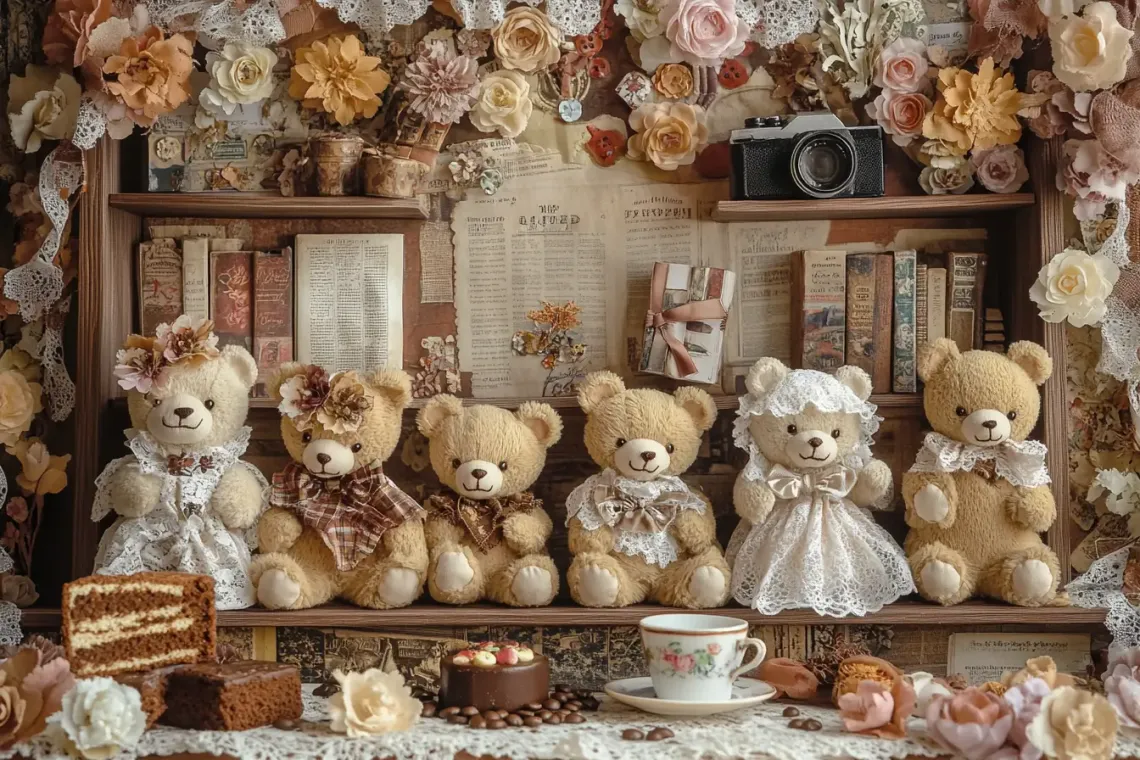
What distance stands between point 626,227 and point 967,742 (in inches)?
38.3

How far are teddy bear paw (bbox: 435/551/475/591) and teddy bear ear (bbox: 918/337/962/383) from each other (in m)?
0.75

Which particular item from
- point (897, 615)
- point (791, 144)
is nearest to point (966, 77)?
point (791, 144)

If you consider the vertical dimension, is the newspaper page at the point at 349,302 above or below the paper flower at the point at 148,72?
below

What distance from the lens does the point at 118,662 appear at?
5.04ft

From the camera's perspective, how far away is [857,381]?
187 cm

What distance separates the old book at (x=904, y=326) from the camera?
6.46ft

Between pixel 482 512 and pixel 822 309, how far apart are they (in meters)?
0.63

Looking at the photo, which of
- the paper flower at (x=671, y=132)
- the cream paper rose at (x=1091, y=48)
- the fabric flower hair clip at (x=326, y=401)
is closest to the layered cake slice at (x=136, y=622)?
the fabric flower hair clip at (x=326, y=401)

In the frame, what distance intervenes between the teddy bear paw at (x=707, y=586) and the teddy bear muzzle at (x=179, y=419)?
0.75m

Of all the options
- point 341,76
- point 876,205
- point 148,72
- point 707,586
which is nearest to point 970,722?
point 707,586

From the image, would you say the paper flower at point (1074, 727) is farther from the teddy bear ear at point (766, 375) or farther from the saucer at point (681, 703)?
the teddy bear ear at point (766, 375)

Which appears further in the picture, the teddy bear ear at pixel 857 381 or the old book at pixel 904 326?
the old book at pixel 904 326

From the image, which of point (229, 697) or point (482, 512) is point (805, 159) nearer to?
point (482, 512)

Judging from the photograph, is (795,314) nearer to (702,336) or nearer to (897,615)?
(702,336)
